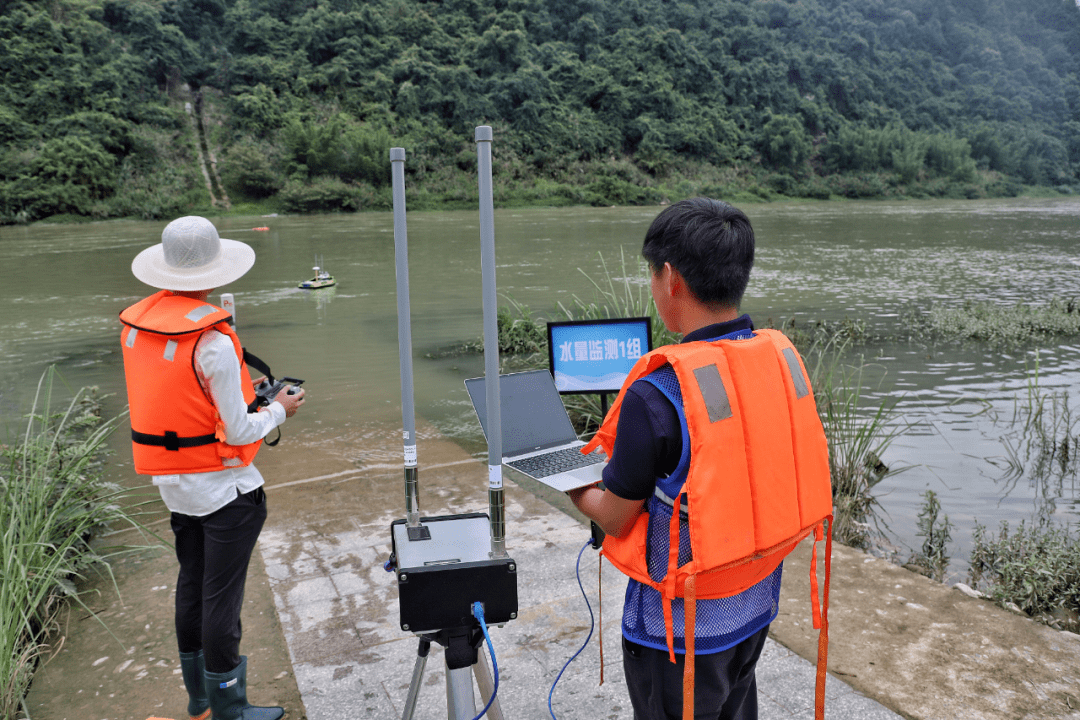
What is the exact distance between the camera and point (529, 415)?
7.68ft

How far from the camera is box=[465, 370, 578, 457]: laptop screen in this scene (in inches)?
90.4

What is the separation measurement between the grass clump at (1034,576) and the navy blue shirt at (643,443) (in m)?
2.81

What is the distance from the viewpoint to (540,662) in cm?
279

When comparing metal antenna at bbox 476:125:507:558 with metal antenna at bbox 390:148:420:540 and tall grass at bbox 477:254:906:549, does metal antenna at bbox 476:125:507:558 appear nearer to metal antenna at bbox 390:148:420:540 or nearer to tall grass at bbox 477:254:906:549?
metal antenna at bbox 390:148:420:540

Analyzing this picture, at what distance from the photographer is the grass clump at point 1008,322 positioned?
10.9 meters

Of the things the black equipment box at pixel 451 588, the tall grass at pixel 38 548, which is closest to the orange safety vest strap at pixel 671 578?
the black equipment box at pixel 451 588

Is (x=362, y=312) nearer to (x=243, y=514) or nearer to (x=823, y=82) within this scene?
(x=243, y=514)

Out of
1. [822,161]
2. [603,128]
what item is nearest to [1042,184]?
[822,161]

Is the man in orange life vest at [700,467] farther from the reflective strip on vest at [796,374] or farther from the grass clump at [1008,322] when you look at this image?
the grass clump at [1008,322]

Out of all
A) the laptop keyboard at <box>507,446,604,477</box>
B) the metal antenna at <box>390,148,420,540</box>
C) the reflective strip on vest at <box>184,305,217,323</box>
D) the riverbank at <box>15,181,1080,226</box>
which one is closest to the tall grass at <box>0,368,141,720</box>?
the reflective strip on vest at <box>184,305,217,323</box>

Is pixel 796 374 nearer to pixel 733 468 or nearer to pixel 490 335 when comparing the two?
pixel 733 468

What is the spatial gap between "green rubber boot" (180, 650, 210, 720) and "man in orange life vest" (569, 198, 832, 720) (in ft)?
5.20

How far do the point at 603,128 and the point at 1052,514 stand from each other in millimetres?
59120

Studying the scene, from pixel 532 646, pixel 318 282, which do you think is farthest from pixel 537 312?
pixel 532 646
